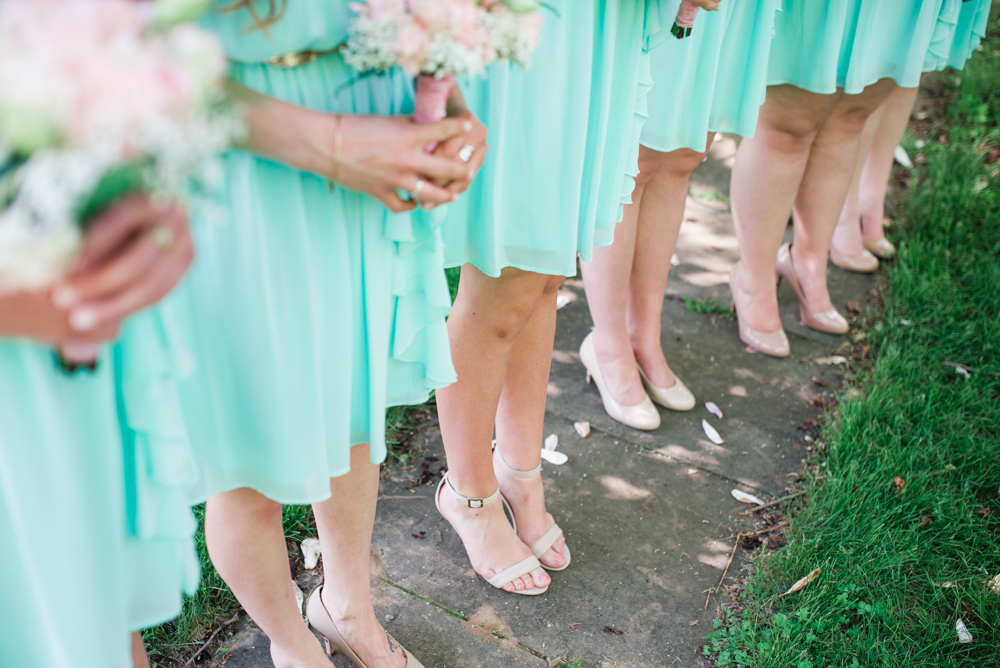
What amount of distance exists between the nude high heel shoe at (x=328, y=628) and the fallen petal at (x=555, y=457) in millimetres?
884

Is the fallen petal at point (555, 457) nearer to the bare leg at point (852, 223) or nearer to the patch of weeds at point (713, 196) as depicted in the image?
the bare leg at point (852, 223)

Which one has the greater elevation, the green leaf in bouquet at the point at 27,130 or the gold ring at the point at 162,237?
the green leaf in bouquet at the point at 27,130

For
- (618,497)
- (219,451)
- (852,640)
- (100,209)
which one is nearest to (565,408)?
(618,497)

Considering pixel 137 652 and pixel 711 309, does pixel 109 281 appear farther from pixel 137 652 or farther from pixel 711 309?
pixel 711 309

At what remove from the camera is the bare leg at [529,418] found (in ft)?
6.33

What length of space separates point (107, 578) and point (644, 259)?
6.32ft

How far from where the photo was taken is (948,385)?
283cm

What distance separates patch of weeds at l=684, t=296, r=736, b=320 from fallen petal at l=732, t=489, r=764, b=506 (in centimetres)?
104

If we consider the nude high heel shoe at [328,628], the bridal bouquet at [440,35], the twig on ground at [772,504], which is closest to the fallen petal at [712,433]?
the twig on ground at [772,504]

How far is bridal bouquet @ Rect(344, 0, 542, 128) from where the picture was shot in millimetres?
912

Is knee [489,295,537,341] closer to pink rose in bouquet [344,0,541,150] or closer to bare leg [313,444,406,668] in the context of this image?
bare leg [313,444,406,668]

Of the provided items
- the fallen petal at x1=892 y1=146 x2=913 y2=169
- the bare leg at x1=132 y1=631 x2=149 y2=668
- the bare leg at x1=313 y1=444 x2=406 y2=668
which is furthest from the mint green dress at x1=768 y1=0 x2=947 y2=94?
the bare leg at x1=132 y1=631 x2=149 y2=668

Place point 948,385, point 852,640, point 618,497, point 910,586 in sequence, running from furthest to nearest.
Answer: point 948,385 → point 618,497 → point 910,586 → point 852,640

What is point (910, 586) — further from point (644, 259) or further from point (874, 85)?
point (874, 85)
